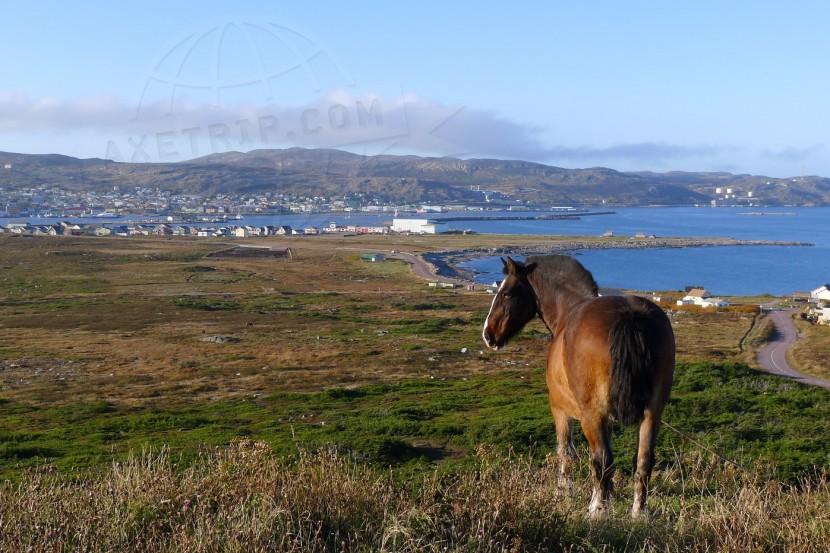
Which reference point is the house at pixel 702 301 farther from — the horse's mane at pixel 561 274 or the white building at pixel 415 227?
the white building at pixel 415 227

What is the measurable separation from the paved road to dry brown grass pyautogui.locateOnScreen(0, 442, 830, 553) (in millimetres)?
22096

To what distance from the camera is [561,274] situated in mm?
5633

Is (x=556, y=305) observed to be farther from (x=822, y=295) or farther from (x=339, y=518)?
(x=822, y=295)

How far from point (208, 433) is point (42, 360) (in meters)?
18.2

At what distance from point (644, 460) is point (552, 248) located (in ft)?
362

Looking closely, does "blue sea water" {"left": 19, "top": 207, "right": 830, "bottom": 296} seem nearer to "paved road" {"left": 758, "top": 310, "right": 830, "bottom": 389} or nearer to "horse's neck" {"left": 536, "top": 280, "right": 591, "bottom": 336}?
"paved road" {"left": 758, "top": 310, "right": 830, "bottom": 389}

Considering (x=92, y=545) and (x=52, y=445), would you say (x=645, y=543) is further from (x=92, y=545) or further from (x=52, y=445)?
(x=52, y=445)

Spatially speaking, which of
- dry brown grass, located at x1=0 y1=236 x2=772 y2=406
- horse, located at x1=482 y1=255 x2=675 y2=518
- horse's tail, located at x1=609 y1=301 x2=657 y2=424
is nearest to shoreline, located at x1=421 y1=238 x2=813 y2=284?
dry brown grass, located at x1=0 y1=236 x2=772 y2=406

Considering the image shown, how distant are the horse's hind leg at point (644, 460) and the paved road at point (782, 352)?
2162 centimetres

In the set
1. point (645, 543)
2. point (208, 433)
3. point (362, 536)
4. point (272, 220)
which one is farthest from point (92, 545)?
point (272, 220)

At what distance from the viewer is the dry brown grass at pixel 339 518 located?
12.6ft

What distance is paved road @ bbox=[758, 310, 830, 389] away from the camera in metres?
28.0

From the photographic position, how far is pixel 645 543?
404 cm

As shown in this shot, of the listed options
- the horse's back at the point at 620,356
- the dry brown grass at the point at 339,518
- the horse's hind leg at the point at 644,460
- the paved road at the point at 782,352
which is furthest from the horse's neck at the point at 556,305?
the paved road at the point at 782,352
